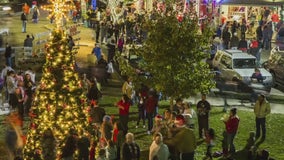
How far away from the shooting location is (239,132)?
57.6 feet

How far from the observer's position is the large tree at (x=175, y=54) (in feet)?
50.2

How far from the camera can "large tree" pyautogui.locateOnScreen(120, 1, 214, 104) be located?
602 inches

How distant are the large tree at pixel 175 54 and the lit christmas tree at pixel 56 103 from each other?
11.3 feet

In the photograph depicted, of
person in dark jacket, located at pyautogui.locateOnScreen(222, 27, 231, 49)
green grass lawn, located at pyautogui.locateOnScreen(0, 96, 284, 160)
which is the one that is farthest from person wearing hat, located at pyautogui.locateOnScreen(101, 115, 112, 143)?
person in dark jacket, located at pyautogui.locateOnScreen(222, 27, 231, 49)

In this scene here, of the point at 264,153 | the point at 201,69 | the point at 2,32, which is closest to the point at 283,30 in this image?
the point at 2,32

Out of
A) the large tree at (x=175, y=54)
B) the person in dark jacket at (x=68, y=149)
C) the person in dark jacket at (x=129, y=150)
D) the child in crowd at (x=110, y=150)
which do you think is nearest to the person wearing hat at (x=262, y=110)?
the large tree at (x=175, y=54)

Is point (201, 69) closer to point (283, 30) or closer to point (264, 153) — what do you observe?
point (264, 153)

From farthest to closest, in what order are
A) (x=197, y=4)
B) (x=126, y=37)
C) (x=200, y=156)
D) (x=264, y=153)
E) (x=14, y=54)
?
(x=197, y=4)
(x=126, y=37)
(x=14, y=54)
(x=200, y=156)
(x=264, y=153)

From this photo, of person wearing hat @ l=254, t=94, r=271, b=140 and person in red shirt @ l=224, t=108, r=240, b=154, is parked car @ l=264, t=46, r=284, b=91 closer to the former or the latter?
person wearing hat @ l=254, t=94, r=271, b=140

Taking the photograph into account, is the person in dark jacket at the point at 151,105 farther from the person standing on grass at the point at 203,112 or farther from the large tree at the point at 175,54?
the person standing on grass at the point at 203,112

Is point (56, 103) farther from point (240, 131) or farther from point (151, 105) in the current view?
point (240, 131)

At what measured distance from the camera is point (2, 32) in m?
36.4

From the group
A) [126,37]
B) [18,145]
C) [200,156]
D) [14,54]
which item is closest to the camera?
[18,145]

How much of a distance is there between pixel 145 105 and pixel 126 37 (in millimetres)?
15922
